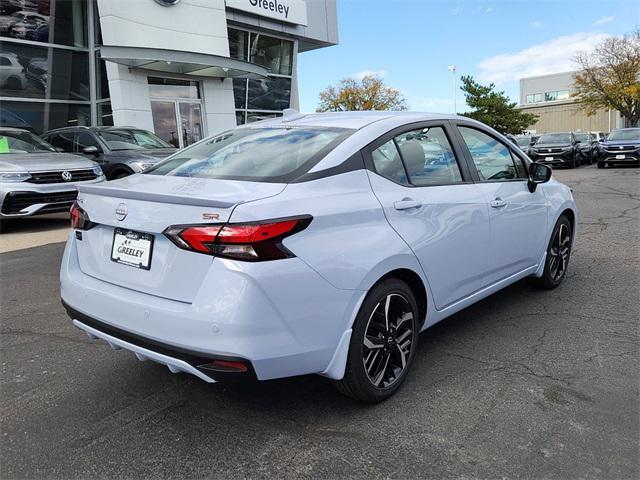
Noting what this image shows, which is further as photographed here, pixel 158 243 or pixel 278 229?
pixel 158 243

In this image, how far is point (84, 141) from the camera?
11.2m

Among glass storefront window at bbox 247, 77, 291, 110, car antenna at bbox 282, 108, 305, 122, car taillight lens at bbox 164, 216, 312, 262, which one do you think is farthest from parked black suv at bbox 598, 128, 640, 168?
car taillight lens at bbox 164, 216, 312, 262

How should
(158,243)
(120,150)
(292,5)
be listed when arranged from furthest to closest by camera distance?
(292,5) → (120,150) → (158,243)

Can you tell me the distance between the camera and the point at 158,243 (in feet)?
8.39

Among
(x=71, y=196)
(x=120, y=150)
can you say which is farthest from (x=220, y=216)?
(x=120, y=150)

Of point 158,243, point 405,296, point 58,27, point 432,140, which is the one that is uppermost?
point 58,27

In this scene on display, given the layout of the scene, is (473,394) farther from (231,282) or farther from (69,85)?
(69,85)

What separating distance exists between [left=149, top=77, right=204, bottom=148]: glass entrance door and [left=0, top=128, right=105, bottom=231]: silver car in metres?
8.12

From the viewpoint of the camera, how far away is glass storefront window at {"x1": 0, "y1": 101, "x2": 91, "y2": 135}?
15.4 m

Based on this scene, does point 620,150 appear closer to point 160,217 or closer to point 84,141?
point 84,141

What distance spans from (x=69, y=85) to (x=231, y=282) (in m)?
17.4

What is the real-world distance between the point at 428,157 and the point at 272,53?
22.5 metres

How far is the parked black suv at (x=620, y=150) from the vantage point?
20516mm

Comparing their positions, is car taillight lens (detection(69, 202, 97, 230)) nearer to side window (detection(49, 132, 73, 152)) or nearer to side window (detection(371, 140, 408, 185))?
side window (detection(371, 140, 408, 185))
